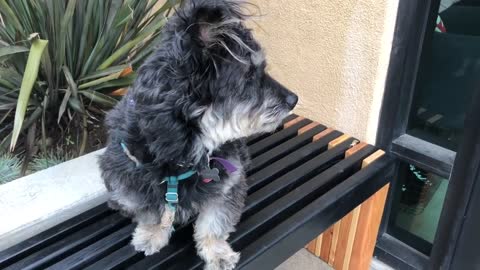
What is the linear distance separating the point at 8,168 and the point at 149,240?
3.10 ft

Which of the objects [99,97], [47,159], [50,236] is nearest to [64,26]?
[99,97]

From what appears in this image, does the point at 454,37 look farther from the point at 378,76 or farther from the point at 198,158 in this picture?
the point at 198,158

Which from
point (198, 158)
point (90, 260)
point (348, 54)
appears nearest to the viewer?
point (198, 158)

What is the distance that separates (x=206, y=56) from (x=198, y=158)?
0.30 m

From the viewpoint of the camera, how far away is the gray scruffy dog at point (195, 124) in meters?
1.12

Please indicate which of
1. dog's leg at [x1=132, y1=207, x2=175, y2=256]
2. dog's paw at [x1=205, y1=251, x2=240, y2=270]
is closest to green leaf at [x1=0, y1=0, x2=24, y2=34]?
dog's leg at [x1=132, y1=207, x2=175, y2=256]

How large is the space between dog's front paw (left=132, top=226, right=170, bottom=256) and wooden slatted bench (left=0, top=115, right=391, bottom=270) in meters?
0.02

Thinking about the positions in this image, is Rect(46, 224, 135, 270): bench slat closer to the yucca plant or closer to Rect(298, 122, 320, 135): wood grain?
Result: the yucca plant

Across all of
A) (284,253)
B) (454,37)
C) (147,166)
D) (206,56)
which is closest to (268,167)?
(284,253)

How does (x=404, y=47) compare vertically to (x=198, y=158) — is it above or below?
above

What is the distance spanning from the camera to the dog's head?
1.08 metres

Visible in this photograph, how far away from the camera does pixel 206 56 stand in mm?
1126

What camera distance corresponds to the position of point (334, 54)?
6.79 feet

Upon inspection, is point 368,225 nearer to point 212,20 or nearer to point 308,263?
point 308,263
